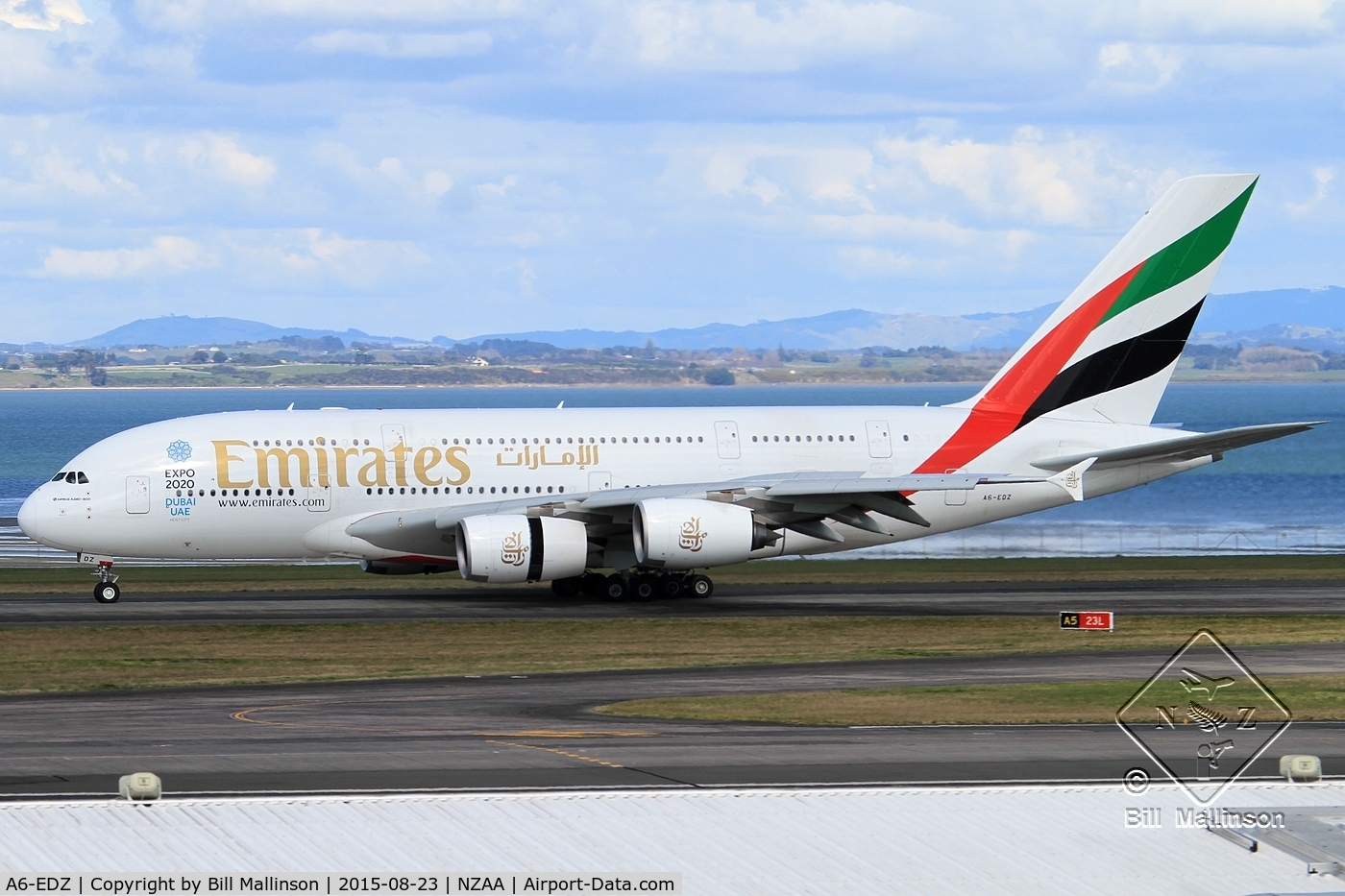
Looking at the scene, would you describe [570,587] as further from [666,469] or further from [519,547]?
[519,547]

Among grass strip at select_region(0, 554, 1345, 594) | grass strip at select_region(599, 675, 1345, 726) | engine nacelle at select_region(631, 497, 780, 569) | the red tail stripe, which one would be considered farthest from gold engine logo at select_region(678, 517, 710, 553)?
grass strip at select_region(599, 675, 1345, 726)

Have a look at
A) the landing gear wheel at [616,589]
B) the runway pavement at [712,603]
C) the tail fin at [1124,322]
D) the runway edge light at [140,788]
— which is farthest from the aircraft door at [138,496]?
the runway edge light at [140,788]

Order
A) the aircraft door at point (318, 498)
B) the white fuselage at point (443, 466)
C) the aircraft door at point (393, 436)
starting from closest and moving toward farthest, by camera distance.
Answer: the white fuselage at point (443, 466)
the aircraft door at point (318, 498)
the aircraft door at point (393, 436)

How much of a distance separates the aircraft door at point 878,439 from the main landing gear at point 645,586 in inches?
231

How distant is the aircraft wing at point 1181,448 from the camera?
42375mm

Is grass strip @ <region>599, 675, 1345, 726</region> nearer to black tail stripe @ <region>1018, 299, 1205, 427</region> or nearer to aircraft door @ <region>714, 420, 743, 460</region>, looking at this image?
aircraft door @ <region>714, 420, 743, 460</region>

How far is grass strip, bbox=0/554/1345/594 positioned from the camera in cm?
5219

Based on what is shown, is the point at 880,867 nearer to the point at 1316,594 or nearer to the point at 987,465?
A: the point at 987,465

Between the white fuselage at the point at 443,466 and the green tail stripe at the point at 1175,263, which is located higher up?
the green tail stripe at the point at 1175,263

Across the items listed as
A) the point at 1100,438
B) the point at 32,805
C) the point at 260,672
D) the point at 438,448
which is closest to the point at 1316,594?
the point at 1100,438

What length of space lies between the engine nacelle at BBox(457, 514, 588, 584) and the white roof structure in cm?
2233

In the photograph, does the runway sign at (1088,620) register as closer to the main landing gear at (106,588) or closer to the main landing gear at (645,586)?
the main landing gear at (645,586)

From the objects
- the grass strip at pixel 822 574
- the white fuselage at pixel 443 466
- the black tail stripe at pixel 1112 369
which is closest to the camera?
the white fuselage at pixel 443 466

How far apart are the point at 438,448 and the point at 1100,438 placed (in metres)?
18.4
